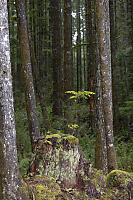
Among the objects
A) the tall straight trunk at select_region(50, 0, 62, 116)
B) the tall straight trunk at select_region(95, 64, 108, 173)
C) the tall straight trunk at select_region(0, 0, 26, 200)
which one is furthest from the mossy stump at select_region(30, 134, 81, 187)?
the tall straight trunk at select_region(50, 0, 62, 116)

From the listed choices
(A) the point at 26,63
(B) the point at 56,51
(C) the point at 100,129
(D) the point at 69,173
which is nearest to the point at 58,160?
(D) the point at 69,173

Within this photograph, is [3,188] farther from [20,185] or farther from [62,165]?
[62,165]

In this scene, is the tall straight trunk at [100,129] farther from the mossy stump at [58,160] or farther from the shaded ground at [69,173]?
the mossy stump at [58,160]

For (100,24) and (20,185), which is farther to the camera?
(100,24)

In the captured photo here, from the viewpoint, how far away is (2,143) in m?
3.28

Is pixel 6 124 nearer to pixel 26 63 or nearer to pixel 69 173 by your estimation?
pixel 69 173

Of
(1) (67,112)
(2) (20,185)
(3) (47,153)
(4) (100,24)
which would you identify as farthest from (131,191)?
(1) (67,112)

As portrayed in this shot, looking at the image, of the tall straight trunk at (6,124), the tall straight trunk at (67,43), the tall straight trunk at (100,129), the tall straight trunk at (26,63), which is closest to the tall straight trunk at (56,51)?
the tall straight trunk at (67,43)

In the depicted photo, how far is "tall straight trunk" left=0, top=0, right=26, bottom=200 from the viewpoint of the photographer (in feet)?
10.6

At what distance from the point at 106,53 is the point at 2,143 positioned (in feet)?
11.0

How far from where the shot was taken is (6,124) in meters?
3.26

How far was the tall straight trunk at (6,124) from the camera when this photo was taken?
10.6 ft

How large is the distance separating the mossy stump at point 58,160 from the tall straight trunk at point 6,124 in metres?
1.09

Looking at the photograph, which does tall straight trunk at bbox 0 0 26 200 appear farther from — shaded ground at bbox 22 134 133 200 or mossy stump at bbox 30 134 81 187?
mossy stump at bbox 30 134 81 187
